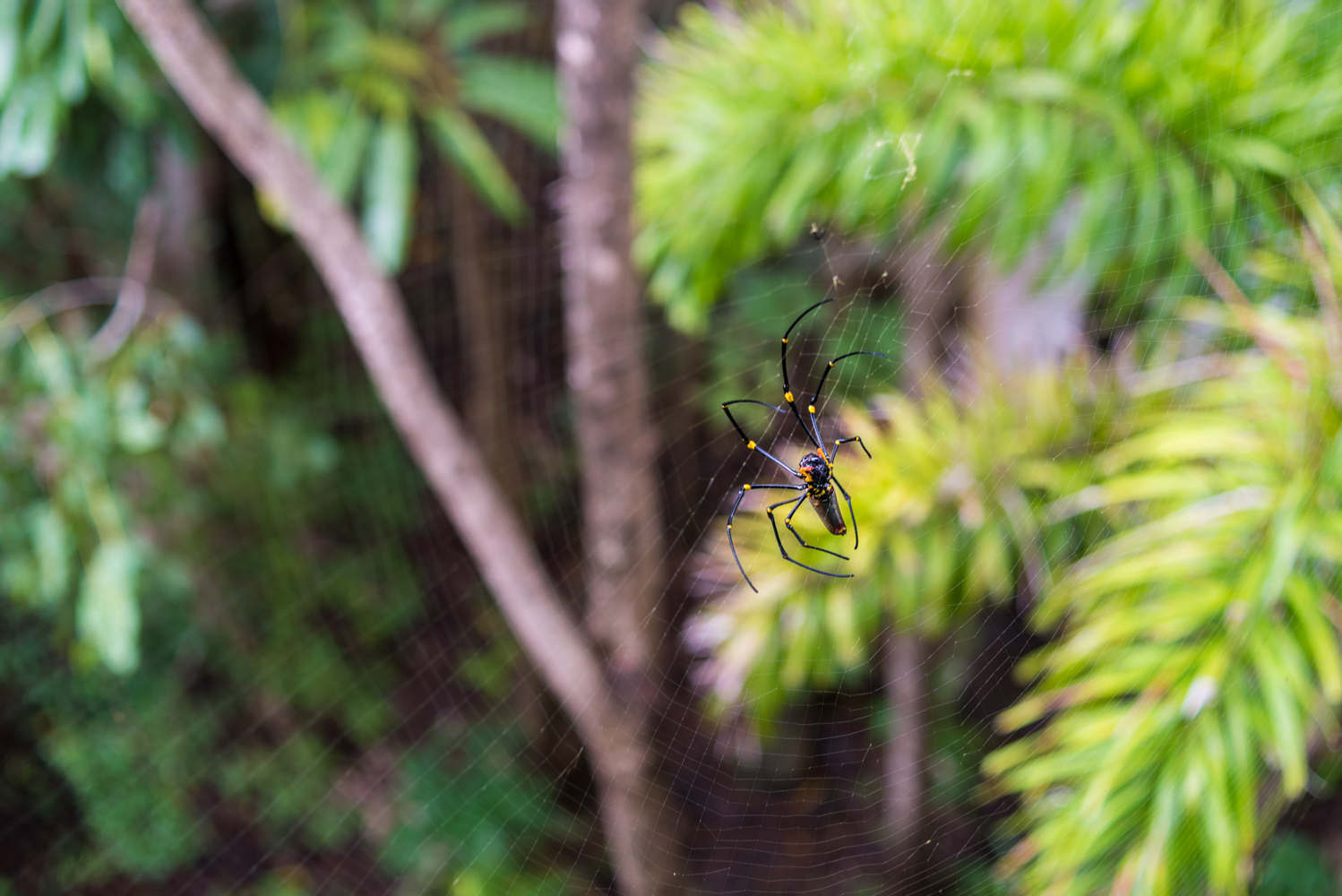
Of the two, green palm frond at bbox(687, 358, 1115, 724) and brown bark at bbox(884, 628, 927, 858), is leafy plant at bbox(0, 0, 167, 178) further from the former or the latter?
brown bark at bbox(884, 628, 927, 858)

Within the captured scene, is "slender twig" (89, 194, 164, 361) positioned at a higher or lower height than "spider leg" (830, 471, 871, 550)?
higher

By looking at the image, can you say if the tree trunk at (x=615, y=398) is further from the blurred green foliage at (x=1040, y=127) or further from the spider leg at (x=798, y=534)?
the spider leg at (x=798, y=534)

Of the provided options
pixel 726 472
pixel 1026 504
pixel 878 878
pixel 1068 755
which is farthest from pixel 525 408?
pixel 1068 755

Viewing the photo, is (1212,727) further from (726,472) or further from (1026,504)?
(726,472)

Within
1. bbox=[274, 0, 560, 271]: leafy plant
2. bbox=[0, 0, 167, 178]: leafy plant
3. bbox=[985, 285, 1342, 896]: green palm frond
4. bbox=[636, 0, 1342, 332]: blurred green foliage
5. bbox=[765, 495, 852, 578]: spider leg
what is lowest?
bbox=[985, 285, 1342, 896]: green palm frond

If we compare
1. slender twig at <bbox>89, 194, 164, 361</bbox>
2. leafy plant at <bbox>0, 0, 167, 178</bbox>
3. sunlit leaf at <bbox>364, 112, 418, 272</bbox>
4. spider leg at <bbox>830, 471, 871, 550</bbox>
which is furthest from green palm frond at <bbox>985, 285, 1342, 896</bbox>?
slender twig at <bbox>89, 194, 164, 361</bbox>

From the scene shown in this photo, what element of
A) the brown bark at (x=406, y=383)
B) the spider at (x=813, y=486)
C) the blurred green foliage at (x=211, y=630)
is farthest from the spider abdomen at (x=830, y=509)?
the blurred green foliage at (x=211, y=630)
